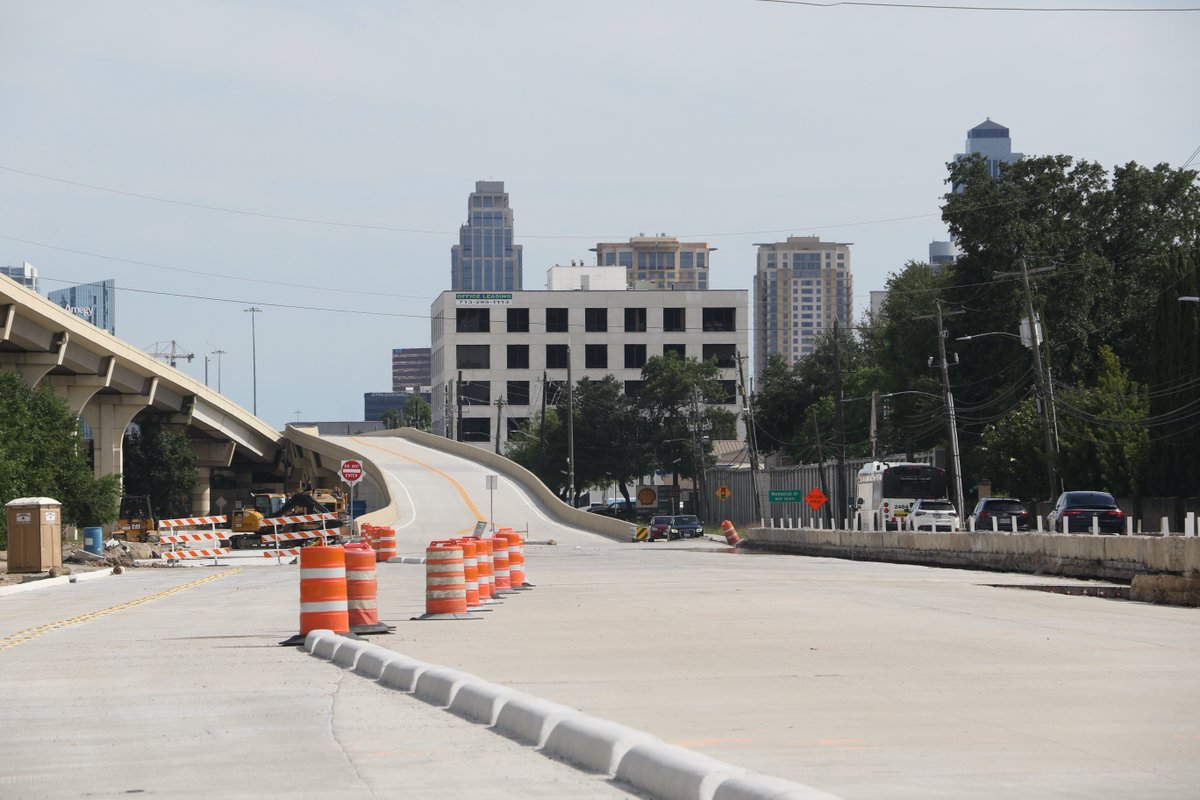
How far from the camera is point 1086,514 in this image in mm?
49500

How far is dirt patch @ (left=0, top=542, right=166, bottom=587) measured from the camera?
38.3m

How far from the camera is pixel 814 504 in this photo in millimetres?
65938

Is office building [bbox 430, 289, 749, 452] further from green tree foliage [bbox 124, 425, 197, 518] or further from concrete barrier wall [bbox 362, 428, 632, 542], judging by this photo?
green tree foliage [bbox 124, 425, 197, 518]

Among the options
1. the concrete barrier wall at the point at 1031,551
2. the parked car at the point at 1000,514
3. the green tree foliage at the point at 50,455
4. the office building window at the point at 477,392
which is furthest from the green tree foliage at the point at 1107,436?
the office building window at the point at 477,392

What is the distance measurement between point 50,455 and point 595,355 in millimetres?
95410

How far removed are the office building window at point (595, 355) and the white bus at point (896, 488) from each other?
85.7 m

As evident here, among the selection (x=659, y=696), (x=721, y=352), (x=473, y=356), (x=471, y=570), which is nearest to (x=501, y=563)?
(x=471, y=570)

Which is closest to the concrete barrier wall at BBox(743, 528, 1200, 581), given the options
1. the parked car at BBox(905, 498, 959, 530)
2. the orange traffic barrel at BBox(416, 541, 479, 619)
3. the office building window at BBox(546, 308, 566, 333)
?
the parked car at BBox(905, 498, 959, 530)

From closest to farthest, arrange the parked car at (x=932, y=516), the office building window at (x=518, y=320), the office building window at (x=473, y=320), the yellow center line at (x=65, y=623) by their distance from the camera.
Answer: the yellow center line at (x=65, y=623) → the parked car at (x=932, y=516) → the office building window at (x=518, y=320) → the office building window at (x=473, y=320)

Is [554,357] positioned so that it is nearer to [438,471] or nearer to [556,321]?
[556,321]

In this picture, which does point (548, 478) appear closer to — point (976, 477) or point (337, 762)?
point (976, 477)

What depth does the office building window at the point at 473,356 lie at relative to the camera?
15562 cm

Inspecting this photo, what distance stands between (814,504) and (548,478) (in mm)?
61559

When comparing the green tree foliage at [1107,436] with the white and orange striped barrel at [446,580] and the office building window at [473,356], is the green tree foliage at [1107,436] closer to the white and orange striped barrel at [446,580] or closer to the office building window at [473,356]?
the white and orange striped barrel at [446,580]
